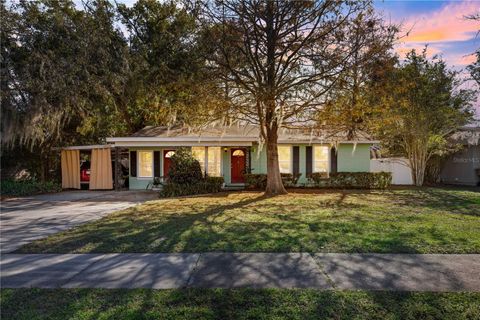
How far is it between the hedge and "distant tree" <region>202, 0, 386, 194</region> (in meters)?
4.62

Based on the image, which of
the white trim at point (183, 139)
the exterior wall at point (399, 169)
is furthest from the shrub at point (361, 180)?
the white trim at point (183, 139)

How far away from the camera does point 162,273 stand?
464cm

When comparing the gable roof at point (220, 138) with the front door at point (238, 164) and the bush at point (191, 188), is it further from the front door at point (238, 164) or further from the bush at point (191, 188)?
the bush at point (191, 188)

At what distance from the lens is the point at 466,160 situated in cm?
2147

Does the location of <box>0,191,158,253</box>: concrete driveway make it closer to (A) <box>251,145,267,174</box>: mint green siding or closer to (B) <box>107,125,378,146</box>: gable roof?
(B) <box>107,125,378,146</box>: gable roof

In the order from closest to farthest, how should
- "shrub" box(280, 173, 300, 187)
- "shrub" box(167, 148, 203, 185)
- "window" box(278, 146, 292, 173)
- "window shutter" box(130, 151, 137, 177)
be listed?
"shrub" box(167, 148, 203, 185) → "shrub" box(280, 173, 300, 187) → "window" box(278, 146, 292, 173) → "window shutter" box(130, 151, 137, 177)

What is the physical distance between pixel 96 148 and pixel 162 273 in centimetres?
1508

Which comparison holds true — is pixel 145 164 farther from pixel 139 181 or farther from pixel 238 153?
pixel 238 153

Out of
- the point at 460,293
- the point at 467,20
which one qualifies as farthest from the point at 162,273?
the point at 467,20

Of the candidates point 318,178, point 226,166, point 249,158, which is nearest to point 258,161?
point 249,158

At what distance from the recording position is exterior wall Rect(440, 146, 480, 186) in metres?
21.1

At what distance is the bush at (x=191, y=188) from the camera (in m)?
14.6

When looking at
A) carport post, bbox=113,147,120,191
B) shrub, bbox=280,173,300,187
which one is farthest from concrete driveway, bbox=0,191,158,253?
shrub, bbox=280,173,300,187

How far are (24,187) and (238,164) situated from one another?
10314 mm
